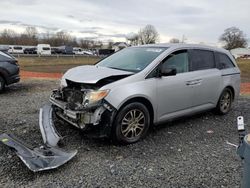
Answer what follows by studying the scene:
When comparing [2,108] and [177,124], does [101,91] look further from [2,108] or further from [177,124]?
[2,108]

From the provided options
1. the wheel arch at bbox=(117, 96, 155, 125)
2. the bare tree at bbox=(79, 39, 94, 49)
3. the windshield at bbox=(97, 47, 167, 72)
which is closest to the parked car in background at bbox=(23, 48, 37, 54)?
the bare tree at bbox=(79, 39, 94, 49)

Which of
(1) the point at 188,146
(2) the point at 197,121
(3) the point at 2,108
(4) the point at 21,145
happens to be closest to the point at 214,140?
(1) the point at 188,146

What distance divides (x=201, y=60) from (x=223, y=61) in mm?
857

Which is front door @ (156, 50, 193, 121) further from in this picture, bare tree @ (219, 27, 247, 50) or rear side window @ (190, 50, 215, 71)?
bare tree @ (219, 27, 247, 50)

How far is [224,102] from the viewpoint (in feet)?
20.4

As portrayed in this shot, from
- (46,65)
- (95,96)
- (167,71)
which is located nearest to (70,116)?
(95,96)

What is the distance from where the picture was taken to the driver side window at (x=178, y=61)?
16.0ft

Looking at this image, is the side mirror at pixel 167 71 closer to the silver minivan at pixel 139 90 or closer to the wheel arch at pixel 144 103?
the silver minivan at pixel 139 90

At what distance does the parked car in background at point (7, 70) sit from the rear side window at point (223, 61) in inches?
239

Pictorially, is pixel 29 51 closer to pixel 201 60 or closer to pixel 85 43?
pixel 85 43

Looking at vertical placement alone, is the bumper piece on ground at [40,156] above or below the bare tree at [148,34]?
below

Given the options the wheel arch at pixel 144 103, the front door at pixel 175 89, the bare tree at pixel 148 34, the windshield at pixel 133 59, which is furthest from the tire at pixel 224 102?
the bare tree at pixel 148 34

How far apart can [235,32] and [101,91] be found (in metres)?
103

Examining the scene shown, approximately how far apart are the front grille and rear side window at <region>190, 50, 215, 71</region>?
93.5 inches
